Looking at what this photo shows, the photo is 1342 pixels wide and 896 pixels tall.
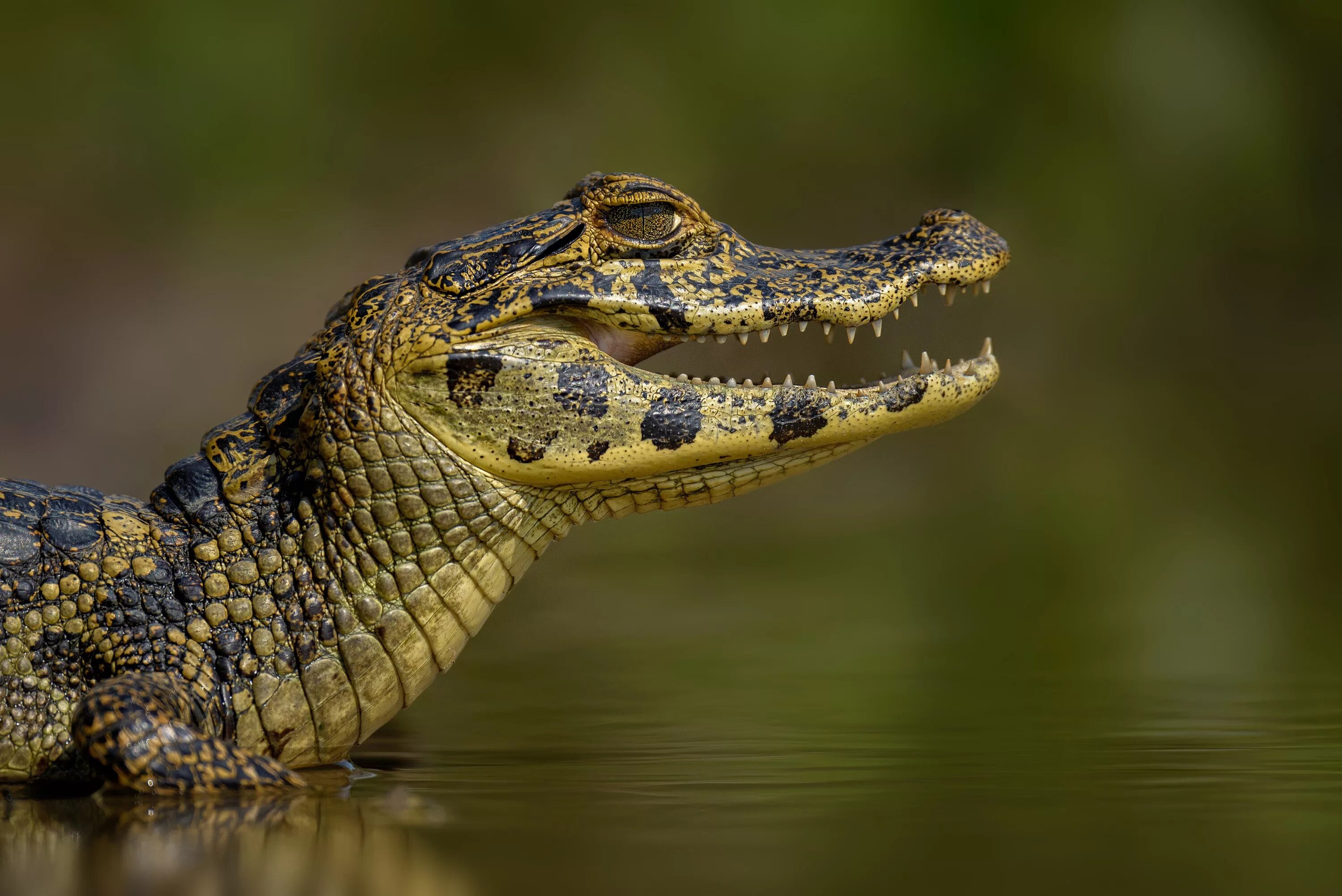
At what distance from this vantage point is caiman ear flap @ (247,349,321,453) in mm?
3426

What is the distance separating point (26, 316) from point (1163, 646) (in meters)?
8.37

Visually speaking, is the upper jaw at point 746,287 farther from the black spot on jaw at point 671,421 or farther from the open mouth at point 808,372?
the black spot on jaw at point 671,421

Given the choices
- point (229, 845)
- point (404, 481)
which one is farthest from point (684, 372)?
point (229, 845)

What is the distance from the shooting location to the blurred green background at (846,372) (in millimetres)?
2768

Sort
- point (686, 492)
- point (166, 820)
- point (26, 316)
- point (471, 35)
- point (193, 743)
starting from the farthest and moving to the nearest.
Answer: point (471, 35) < point (26, 316) < point (686, 492) < point (193, 743) < point (166, 820)

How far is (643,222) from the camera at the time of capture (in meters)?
3.57

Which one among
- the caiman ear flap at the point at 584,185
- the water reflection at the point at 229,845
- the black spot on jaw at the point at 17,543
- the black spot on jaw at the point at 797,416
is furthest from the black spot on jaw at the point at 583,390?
the black spot on jaw at the point at 17,543

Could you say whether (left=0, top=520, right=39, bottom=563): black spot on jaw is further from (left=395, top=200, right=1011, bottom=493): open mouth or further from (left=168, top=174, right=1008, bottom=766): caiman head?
(left=395, top=200, right=1011, bottom=493): open mouth

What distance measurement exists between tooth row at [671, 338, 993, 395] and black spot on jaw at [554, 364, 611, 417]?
19cm

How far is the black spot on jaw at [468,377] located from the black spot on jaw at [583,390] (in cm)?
16

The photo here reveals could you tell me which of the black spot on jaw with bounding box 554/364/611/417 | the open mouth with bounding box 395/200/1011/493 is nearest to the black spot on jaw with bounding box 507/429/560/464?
the open mouth with bounding box 395/200/1011/493

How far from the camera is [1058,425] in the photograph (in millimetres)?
12805

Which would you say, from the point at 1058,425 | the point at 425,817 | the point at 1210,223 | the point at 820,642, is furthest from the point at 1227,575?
the point at 1210,223

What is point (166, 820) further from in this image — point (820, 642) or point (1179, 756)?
point (820, 642)
